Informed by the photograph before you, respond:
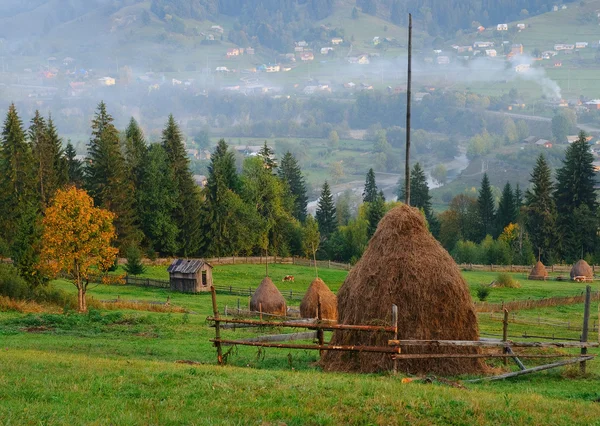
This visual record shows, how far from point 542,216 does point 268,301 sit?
58181mm

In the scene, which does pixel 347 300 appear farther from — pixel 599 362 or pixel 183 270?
pixel 183 270

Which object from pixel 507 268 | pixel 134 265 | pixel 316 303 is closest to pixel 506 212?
pixel 507 268

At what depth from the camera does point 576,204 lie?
317 ft

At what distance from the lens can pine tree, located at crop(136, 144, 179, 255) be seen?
7975cm

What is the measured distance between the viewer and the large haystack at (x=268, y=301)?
45312 millimetres

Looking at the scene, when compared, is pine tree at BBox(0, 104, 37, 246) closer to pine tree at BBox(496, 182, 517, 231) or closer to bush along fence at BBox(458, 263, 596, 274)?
Answer: bush along fence at BBox(458, 263, 596, 274)

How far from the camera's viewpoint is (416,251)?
22.8 metres

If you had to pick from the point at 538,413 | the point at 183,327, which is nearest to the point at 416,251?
the point at 538,413

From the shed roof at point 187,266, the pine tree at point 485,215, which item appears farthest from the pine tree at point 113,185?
the pine tree at point 485,215

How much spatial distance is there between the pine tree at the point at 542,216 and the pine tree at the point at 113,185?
1741 inches

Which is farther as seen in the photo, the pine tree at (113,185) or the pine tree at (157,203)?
the pine tree at (157,203)

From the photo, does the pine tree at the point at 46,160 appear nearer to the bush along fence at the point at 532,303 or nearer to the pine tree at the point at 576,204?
the bush along fence at the point at 532,303

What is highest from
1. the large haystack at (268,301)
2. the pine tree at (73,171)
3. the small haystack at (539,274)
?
the pine tree at (73,171)

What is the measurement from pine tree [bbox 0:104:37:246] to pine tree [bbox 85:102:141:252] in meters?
5.78
